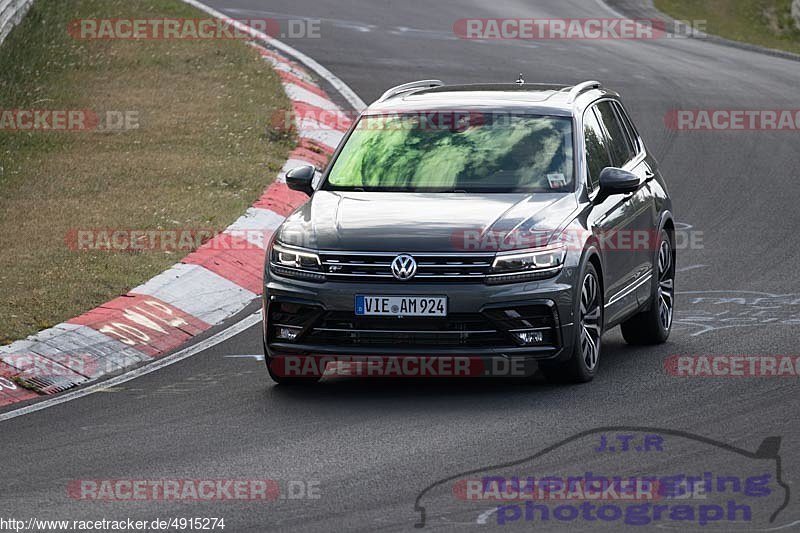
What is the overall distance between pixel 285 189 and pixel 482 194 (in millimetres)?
6483

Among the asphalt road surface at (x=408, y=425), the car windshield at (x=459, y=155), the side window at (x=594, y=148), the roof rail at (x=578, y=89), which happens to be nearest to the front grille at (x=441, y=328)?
the asphalt road surface at (x=408, y=425)

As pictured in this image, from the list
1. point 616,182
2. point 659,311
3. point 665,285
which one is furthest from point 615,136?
point 616,182

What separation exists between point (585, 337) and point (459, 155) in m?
1.50

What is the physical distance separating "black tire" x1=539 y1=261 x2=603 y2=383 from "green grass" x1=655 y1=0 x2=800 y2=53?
890 inches

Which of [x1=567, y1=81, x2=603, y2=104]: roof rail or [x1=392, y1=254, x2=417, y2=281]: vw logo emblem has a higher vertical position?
[x1=567, y1=81, x2=603, y2=104]: roof rail

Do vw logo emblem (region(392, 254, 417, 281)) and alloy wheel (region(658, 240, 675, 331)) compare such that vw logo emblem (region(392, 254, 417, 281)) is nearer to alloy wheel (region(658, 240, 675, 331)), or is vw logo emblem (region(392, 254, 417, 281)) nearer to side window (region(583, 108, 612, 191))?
side window (region(583, 108, 612, 191))

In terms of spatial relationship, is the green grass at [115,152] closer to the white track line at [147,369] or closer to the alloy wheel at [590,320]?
the white track line at [147,369]

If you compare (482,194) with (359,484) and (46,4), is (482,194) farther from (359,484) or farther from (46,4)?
(46,4)

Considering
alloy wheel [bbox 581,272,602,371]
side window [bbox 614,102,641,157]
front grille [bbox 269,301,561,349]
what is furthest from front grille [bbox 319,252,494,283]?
side window [bbox 614,102,641,157]

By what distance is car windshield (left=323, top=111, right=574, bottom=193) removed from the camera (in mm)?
9984

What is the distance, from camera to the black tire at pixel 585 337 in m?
9.32

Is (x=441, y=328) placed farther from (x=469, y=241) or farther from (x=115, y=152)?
(x=115, y=152)

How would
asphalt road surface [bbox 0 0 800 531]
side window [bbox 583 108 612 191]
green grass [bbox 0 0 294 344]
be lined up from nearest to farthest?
asphalt road surface [bbox 0 0 800 531] < side window [bbox 583 108 612 191] < green grass [bbox 0 0 294 344]

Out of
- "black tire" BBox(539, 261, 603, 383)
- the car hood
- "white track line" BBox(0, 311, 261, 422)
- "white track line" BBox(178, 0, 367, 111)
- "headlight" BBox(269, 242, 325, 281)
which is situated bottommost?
"white track line" BBox(0, 311, 261, 422)
